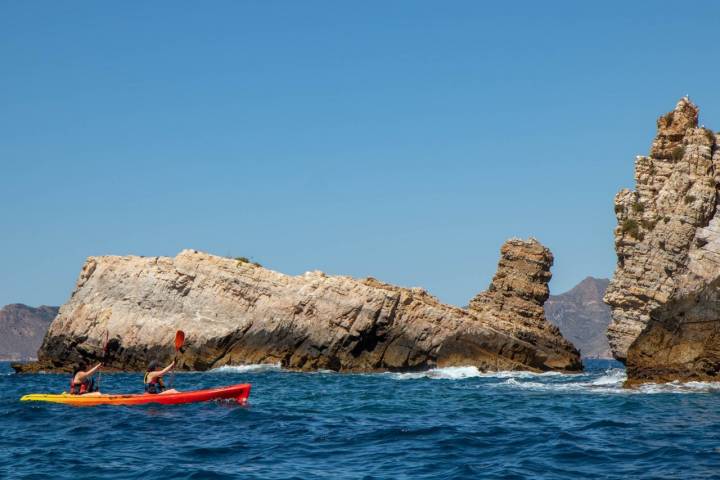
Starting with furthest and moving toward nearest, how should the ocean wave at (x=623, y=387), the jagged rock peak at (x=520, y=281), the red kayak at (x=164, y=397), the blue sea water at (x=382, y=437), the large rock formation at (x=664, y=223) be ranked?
the jagged rock peak at (x=520, y=281), the large rock formation at (x=664, y=223), the ocean wave at (x=623, y=387), the red kayak at (x=164, y=397), the blue sea water at (x=382, y=437)

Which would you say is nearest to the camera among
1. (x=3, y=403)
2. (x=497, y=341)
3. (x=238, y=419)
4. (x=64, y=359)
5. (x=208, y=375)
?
(x=238, y=419)

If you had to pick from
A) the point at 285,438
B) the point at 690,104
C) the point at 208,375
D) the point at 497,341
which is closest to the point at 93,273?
the point at 208,375

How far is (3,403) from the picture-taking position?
35.2m

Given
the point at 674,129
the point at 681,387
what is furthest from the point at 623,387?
the point at 674,129

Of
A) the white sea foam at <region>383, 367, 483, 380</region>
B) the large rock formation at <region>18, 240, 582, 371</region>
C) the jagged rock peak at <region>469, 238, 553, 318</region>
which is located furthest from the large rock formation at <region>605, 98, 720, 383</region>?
the jagged rock peak at <region>469, 238, 553, 318</region>

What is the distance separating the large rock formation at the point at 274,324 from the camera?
6047 cm

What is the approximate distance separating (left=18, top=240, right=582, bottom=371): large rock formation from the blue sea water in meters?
22.7

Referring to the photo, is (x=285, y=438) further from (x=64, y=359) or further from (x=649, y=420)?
(x=64, y=359)

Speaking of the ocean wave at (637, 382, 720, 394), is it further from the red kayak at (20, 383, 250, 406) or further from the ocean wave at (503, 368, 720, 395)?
the red kayak at (20, 383, 250, 406)

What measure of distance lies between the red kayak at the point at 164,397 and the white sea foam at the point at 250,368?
25.3m

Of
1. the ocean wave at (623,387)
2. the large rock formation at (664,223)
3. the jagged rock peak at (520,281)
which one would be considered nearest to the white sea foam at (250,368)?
the jagged rock peak at (520,281)

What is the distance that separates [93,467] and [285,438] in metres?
5.60

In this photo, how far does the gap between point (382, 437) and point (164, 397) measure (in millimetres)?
10263

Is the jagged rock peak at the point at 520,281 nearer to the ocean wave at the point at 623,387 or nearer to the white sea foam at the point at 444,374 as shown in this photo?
the white sea foam at the point at 444,374
